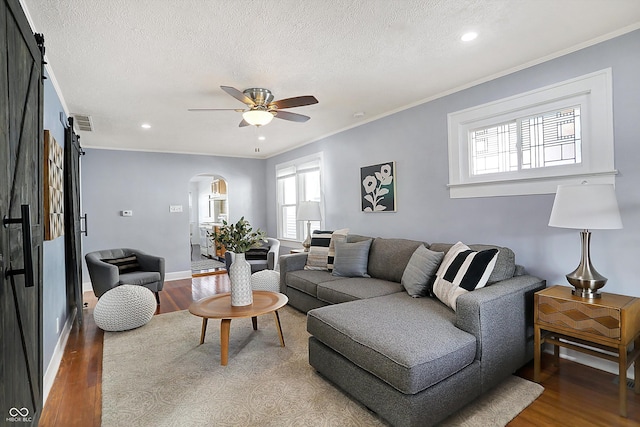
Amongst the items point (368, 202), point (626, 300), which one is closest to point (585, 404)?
point (626, 300)

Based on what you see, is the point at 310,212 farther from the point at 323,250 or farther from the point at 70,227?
the point at 70,227

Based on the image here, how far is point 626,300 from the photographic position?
7.05ft

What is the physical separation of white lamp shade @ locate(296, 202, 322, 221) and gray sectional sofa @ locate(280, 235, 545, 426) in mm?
2221

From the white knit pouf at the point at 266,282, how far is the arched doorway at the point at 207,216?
2.85m

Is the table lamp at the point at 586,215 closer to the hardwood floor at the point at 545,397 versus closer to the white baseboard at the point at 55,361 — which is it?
the hardwood floor at the point at 545,397

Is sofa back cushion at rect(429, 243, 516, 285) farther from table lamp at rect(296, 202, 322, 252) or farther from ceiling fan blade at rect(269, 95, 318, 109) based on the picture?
table lamp at rect(296, 202, 322, 252)

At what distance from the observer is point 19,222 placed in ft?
4.19

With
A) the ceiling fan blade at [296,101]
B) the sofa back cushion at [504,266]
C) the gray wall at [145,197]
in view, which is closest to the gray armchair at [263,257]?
the gray wall at [145,197]

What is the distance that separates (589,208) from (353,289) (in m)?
1.94

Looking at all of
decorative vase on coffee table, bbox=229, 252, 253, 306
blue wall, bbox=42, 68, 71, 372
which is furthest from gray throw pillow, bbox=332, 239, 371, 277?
blue wall, bbox=42, 68, 71, 372

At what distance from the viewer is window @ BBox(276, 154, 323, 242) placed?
221 inches

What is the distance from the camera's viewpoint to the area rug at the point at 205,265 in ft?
24.1

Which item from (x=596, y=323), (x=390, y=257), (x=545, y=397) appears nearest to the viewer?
(x=596, y=323)

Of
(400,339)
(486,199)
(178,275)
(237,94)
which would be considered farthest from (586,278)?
(178,275)
